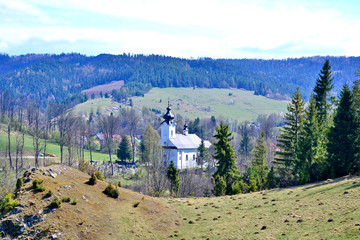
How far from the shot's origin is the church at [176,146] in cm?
9525

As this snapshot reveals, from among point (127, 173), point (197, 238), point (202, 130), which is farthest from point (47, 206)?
point (202, 130)

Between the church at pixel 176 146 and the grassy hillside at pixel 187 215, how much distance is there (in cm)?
5972

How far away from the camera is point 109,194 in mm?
31938

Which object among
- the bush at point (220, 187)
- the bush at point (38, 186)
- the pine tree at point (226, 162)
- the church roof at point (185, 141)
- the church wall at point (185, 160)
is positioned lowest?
the church wall at point (185, 160)

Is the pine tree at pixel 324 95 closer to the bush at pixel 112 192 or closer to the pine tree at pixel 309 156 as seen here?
the pine tree at pixel 309 156

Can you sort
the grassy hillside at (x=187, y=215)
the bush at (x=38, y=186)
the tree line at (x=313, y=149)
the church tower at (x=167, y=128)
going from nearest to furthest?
1. the grassy hillside at (x=187, y=215)
2. the bush at (x=38, y=186)
3. the tree line at (x=313, y=149)
4. the church tower at (x=167, y=128)

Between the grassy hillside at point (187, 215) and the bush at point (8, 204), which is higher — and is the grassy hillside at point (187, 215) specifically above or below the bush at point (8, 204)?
below

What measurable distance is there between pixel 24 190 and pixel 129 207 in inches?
330

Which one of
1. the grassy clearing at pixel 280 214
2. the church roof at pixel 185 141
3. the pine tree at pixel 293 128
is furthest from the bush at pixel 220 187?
the church roof at pixel 185 141

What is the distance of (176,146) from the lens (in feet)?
316

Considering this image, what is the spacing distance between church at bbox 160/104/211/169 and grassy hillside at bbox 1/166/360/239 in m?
59.7

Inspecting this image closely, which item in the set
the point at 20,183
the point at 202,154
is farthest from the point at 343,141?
the point at 202,154

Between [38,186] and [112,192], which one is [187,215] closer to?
[112,192]

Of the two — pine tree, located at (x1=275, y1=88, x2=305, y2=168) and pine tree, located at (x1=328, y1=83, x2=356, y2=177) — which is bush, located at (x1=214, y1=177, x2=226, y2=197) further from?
pine tree, located at (x1=328, y1=83, x2=356, y2=177)
